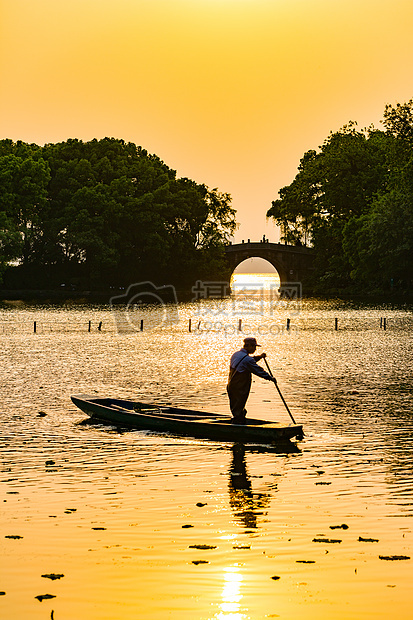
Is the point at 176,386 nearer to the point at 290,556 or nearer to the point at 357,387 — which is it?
the point at 357,387

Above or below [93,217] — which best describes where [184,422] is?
below

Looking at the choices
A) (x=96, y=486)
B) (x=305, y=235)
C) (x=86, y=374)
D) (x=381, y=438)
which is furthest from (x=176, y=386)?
(x=305, y=235)

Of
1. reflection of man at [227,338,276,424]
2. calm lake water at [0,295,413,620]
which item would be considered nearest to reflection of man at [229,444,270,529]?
calm lake water at [0,295,413,620]

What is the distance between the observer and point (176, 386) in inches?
1188

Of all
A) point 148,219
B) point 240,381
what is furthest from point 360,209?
point 240,381

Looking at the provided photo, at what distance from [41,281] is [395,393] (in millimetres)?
98068

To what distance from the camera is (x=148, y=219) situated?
125875mm

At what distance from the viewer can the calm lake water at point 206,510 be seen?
10.0 meters

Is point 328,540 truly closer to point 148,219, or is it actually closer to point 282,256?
point 148,219

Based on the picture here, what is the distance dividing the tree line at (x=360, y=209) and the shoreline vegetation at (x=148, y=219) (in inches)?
6.3

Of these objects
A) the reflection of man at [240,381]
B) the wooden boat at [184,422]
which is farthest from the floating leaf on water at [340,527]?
the reflection of man at [240,381]

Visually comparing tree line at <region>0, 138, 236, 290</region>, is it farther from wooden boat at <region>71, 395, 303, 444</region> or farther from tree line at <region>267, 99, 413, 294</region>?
wooden boat at <region>71, 395, 303, 444</region>

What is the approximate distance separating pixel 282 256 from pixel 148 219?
135ft

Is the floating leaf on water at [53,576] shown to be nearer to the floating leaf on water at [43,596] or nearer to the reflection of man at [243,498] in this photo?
the floating leaf on water at [43,596]
